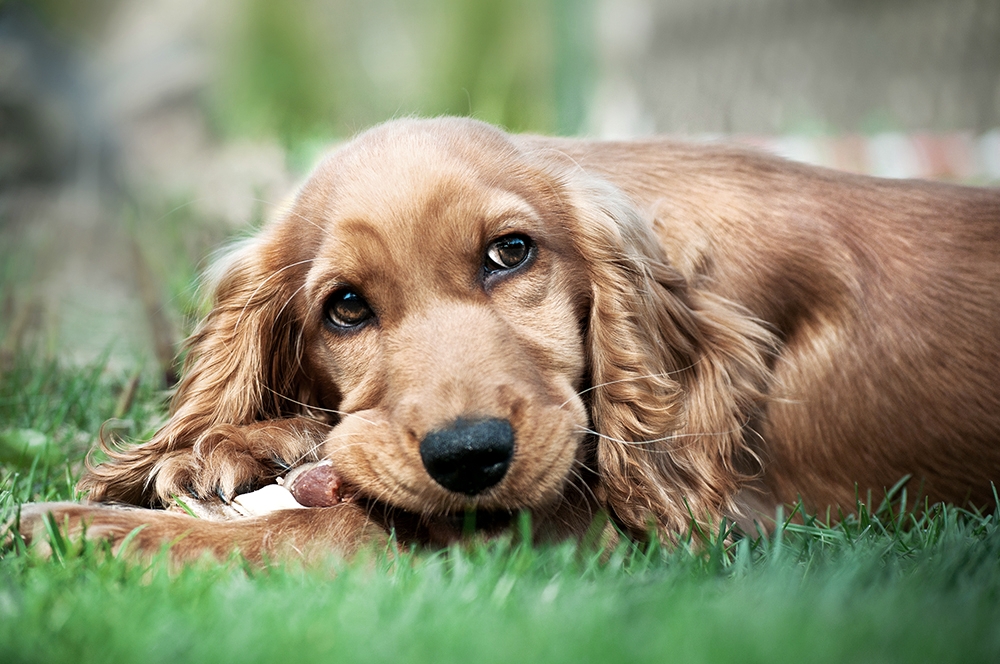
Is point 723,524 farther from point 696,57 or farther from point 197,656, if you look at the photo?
point 696,57

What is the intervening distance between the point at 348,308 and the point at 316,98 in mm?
9370

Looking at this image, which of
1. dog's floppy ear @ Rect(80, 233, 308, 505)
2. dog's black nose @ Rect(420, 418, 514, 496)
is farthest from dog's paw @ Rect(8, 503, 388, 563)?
dog's floppy ear @ Rect(80, 233, 308, 505)

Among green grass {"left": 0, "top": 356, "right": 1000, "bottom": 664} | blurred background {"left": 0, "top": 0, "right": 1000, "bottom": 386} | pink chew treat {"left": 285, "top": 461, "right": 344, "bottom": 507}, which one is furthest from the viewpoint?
blurred background {"left": 0, "top": 0, "right": 1000, "bottom": 386}

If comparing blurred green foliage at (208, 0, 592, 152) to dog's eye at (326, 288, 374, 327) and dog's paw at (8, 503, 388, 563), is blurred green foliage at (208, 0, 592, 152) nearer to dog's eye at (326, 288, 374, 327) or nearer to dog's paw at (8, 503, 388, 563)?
dog's eye at (326, 288, 374, 327)

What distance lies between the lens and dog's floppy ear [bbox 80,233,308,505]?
8.78ft

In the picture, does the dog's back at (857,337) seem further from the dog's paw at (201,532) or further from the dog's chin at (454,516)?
the dog's paw at (201,532)

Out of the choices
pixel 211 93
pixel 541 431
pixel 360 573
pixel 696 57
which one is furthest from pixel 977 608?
pixel 211 93

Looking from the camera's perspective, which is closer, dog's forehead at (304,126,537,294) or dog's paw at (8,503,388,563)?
dog's paw at (8,503,388,563)

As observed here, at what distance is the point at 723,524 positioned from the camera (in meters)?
2.16

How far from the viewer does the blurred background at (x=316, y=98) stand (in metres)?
4.89

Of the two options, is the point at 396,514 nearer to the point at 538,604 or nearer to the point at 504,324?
the point at 504,324

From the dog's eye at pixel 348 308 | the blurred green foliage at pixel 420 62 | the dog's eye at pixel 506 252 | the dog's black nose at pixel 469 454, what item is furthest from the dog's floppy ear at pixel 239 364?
the blurred green foliage at pixel 420 62

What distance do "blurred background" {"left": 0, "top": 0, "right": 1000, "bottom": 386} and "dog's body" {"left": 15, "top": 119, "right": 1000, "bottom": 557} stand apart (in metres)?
0.71

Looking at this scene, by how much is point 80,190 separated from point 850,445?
23.2 ft
